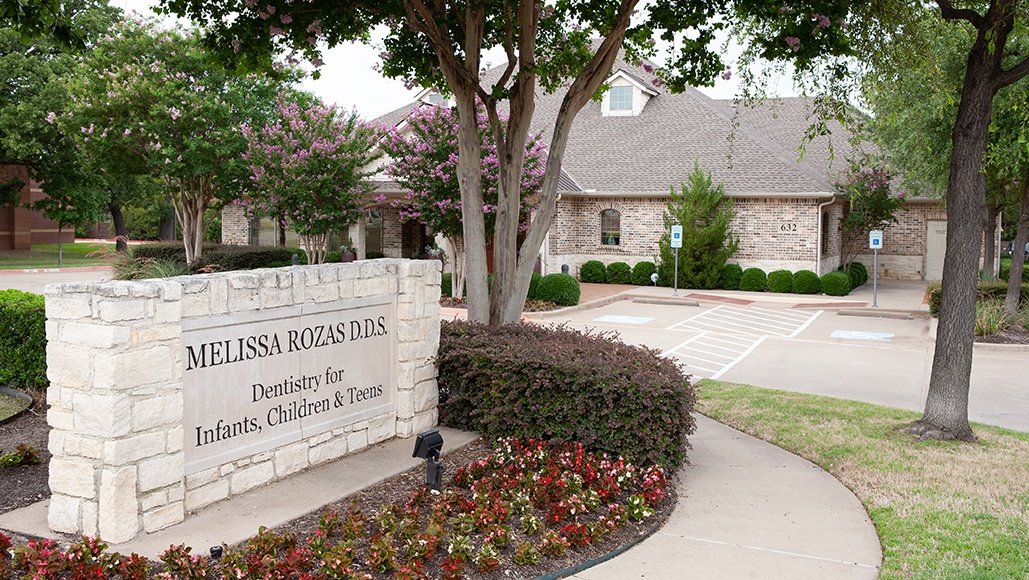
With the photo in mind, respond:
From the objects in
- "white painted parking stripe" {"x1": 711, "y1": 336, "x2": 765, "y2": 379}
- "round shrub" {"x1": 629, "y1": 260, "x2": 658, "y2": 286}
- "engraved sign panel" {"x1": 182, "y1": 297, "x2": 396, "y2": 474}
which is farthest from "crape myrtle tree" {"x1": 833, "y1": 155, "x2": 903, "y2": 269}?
"engraved sign panel" {"x1": 182, "y1": 297, "x2": 396, "y2": 474}

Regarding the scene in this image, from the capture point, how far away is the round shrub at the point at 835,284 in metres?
26.2

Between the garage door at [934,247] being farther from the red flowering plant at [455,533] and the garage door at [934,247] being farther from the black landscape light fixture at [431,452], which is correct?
the black landscape light fixture at [431,452]

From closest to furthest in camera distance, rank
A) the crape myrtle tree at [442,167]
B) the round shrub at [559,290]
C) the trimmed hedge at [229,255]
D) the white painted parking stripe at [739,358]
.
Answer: the white painted parking stripe at [739,358] → the crape myrtle tree at [442,167] → the round shrub at [559,290] → the trimmed hedge at [229,255]

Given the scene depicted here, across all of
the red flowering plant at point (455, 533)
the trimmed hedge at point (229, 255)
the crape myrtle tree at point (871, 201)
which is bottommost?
the red flowering plant at point (455, 533)

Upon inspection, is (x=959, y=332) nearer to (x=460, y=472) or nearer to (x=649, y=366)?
(x=649, y=366)

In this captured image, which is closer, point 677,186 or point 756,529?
point 756,529

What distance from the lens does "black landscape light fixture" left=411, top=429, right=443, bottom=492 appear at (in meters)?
6.56

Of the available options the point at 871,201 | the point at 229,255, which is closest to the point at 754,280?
the point at 871,201

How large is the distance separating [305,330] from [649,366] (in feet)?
9.92

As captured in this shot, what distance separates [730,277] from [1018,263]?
9.27 metres

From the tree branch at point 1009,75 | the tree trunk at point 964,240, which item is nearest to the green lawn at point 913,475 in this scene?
the tree trunk at point 964,240

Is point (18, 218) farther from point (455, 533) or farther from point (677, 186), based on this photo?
point (455, 533)

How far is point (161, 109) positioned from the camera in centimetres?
2645

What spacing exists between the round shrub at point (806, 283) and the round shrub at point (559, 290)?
7.81 meters
